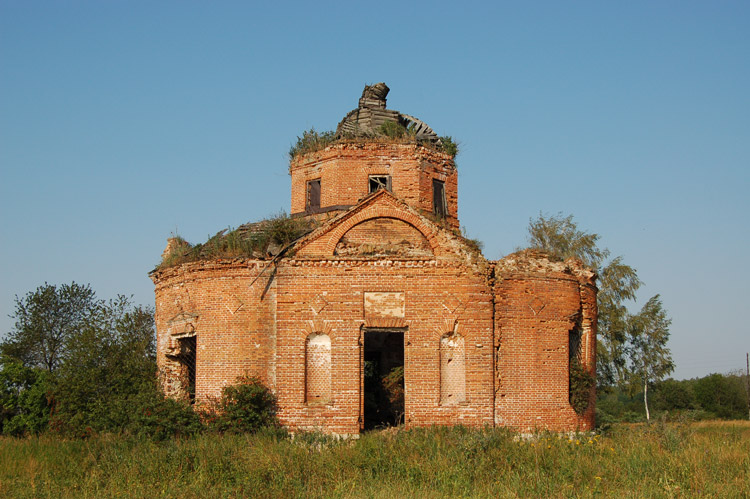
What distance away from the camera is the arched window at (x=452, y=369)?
1711 cm

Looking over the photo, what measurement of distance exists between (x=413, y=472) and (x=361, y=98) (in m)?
12.6

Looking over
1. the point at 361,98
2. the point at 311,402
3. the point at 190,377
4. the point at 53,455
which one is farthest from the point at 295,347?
the point at 361,98

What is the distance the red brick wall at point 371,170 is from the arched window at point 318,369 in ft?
15.0

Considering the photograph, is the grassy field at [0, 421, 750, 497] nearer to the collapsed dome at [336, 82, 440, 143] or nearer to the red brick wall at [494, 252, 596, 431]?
the red brick wall at [494, 252, 596, 431]

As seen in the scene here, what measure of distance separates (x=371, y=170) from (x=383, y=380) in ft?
18.9

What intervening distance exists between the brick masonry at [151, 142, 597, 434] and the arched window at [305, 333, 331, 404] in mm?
23

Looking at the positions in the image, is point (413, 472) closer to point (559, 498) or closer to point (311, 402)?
point (559, 498)

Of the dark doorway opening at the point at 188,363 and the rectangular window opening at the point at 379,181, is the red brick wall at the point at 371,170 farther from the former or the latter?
Result: the dark doorway opening at the point at 188,363

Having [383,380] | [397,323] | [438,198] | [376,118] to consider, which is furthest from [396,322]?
[376,118]

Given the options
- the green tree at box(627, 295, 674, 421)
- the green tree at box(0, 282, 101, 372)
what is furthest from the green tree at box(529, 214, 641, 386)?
the green tree at box(0, 282, 101, 372)

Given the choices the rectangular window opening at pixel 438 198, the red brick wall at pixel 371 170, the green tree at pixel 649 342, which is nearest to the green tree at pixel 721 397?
the green tree at pixel 649 342

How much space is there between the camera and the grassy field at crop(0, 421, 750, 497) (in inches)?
478

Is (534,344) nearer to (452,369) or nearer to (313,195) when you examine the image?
(452,369)

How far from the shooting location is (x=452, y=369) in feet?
56.6
